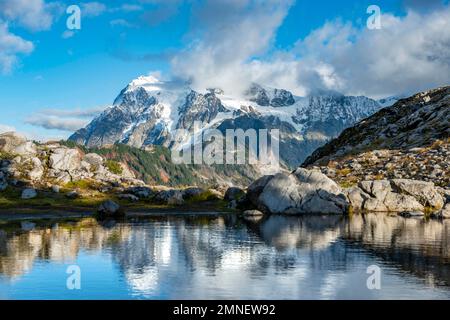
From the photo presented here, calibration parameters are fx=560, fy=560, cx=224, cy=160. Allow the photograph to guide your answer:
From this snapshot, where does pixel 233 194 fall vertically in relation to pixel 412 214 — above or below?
above

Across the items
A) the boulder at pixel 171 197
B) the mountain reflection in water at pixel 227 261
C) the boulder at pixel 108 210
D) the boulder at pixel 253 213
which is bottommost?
the mountain reflection in water at pixel 227 261

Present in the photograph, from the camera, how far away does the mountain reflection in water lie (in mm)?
46438

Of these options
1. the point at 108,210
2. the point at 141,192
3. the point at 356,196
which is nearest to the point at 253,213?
the point at 356,196

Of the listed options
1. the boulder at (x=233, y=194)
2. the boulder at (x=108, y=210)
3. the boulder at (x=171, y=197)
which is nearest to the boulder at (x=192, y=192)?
the boulder at (x=171, y=197)

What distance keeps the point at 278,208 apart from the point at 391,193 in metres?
28.8

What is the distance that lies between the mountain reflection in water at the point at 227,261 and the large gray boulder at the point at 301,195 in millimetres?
33389

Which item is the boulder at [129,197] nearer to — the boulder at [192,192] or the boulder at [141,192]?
the boulder at [141,192]

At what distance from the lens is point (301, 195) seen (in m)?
140

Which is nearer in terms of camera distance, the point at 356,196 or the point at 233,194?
the point at 356,196

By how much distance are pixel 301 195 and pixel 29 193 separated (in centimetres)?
8483

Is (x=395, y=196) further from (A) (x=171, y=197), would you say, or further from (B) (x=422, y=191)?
(A) (x=171, y=197)

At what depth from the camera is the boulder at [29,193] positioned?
169750 millimetres
